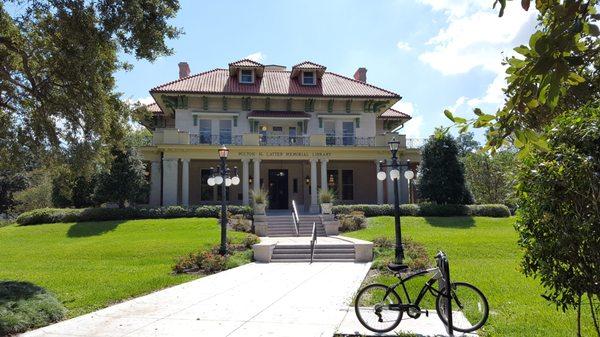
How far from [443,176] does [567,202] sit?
994 inches

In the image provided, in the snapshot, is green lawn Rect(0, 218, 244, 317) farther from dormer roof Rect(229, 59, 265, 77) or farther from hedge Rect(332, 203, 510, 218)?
dormer roof Rect(229, 59, 265, 77)

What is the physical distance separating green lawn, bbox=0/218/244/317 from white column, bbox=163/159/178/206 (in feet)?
12.7

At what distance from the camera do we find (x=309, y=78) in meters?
35.2

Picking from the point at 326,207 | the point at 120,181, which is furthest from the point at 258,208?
the point at 120,181

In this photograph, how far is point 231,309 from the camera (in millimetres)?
8469

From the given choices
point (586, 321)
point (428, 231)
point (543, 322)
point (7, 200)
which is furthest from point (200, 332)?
point (7, 200)

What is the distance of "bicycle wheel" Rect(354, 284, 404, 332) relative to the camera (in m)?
6.74

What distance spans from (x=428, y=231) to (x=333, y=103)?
47.5 ft

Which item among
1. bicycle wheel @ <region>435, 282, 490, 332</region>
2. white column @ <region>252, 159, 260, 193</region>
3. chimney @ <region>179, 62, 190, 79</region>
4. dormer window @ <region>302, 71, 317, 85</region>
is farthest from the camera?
chimney @ <region>179, 62, 190, 79</region>

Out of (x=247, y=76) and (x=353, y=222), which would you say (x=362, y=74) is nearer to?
(x=247, y=76)

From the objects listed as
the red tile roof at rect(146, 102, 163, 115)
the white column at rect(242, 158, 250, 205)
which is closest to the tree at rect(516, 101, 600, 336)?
the white column at rect(242, 158, 250, 205)

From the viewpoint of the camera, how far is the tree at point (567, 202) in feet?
13.2

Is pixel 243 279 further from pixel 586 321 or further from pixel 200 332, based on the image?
pixel 586 321

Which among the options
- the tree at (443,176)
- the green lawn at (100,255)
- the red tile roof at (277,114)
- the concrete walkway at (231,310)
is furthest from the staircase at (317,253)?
the red tile roof at (277,114)
